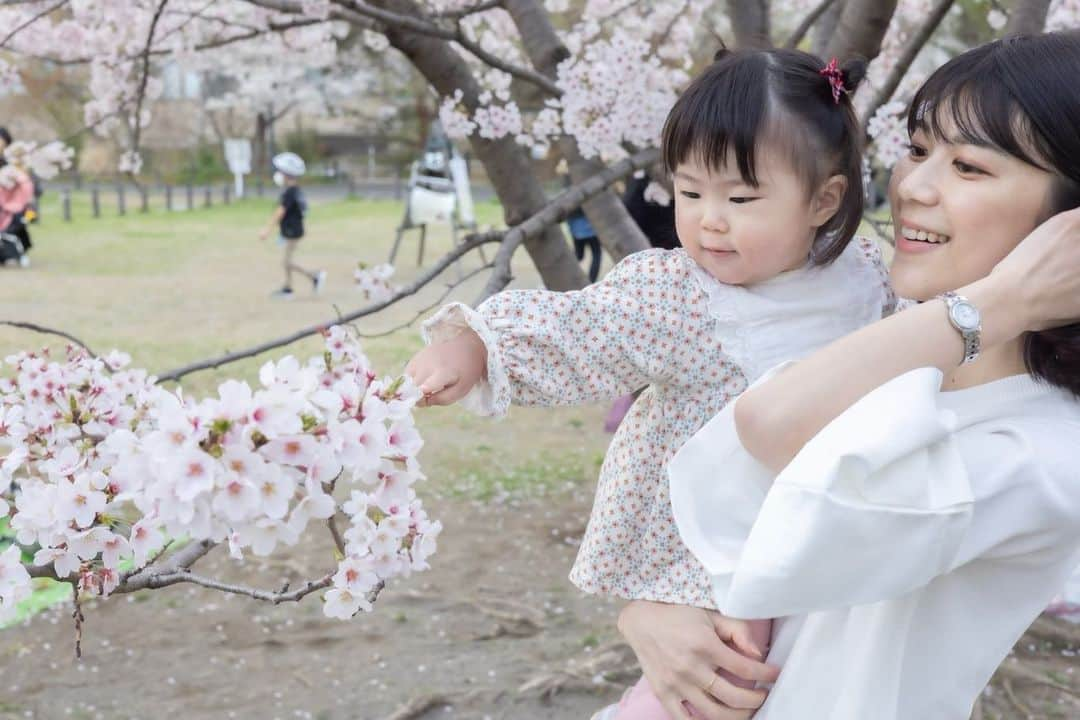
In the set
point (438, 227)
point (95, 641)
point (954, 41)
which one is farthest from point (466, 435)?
point (954, 41)

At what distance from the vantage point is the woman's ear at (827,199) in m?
1.45

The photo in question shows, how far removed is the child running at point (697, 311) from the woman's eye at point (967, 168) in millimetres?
216

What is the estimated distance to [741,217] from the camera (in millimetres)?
1394

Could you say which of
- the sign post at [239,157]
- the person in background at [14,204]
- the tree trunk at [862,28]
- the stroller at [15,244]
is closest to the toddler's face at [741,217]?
the tree trunk at [862,28]

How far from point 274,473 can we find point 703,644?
61cm

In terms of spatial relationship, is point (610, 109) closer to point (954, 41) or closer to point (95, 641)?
point (95, 641)

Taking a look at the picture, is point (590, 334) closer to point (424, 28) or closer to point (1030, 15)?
point (424, 28)

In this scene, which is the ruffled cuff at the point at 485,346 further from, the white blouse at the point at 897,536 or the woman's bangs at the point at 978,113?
the woman's bangs at the point at 978,113

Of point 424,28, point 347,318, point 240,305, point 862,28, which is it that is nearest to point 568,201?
point 424,28

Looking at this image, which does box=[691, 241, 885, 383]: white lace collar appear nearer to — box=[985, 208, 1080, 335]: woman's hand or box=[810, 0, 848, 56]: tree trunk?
box=[985, 208, 1080, 335]: woman's hand

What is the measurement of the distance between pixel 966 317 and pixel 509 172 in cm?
236

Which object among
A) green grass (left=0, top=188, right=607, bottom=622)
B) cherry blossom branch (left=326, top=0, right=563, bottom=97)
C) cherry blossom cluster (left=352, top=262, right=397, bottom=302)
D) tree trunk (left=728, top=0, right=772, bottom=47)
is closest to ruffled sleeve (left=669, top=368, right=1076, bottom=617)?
green grass (left=0, top=188, right=607, bottom=622)

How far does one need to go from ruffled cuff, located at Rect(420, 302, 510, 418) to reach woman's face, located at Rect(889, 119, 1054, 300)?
466 mm

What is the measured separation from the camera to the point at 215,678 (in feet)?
11.5
